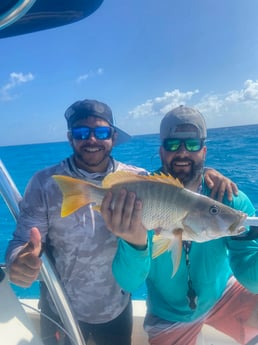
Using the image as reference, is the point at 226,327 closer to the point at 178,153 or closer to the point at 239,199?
the point at 239,199

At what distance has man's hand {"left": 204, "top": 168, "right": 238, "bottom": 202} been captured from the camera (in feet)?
5.85

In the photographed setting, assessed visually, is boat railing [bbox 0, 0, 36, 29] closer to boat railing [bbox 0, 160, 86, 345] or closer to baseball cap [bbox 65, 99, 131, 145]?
boat railing [bbox 0, 160, 86, 345]

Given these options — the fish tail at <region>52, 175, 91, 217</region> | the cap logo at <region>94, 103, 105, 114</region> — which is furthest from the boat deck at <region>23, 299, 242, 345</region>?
the cap logo at <region>94, 103, 105, 114</region>

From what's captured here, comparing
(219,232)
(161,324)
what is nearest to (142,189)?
(219,232)

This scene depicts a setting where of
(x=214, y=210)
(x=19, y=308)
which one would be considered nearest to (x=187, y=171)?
(x=214, y=210)

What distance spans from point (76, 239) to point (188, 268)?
780 millimetres

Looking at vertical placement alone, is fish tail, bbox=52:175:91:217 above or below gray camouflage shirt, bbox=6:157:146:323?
above

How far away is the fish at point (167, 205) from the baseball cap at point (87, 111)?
65cm

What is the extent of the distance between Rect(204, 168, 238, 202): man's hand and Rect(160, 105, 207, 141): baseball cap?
1.01 ft

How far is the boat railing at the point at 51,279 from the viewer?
54.7 inches

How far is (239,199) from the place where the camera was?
1.86 metres

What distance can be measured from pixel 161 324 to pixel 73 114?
5.36 feet

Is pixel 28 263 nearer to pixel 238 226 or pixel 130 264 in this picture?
pixel 130 264

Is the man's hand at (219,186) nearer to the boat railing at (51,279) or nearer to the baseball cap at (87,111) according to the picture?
the baseball cap at (87,111)
